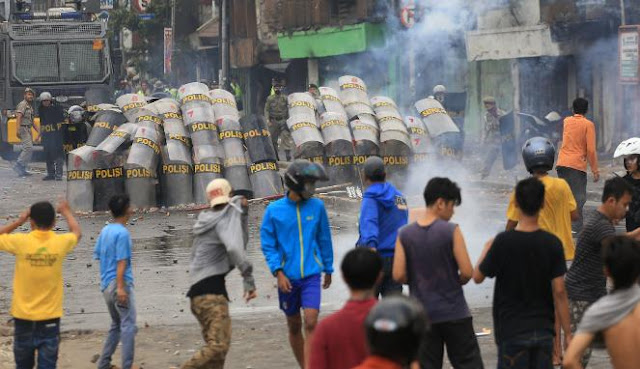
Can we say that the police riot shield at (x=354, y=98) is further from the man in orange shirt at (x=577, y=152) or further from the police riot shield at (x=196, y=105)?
the man in orange shirt at (x=577, y=152)

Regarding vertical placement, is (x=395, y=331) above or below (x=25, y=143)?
above

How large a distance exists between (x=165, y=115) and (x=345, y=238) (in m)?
4.97

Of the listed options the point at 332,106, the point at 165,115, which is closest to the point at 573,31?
the point at 332,106

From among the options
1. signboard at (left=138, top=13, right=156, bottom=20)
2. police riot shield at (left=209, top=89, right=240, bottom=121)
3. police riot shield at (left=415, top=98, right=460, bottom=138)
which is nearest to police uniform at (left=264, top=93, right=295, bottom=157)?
police riot shield at (left=415, top=98, right=460, bottom=138)

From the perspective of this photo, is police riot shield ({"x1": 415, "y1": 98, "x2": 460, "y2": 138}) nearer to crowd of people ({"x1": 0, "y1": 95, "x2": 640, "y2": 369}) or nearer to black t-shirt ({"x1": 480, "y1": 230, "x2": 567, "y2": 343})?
crowd of people ({"x1": 0, "y1": 95, "x2": 640, "y2": 369})

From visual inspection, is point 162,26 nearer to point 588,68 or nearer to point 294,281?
point 588,68

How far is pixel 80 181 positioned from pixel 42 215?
451 inches

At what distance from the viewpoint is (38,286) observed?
24.8ft

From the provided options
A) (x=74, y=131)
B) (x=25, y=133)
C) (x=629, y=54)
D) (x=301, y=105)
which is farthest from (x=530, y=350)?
(x=25, y=133)

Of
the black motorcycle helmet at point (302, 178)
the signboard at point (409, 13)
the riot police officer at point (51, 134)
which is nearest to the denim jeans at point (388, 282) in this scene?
the black motorcycle helmet at point (302, 178)

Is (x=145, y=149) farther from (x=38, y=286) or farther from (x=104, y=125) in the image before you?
(x=38, y=286)

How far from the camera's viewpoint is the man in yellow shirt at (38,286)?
296 inches

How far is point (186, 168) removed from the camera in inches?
737

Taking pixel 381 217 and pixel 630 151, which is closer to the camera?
pixel 381 217
